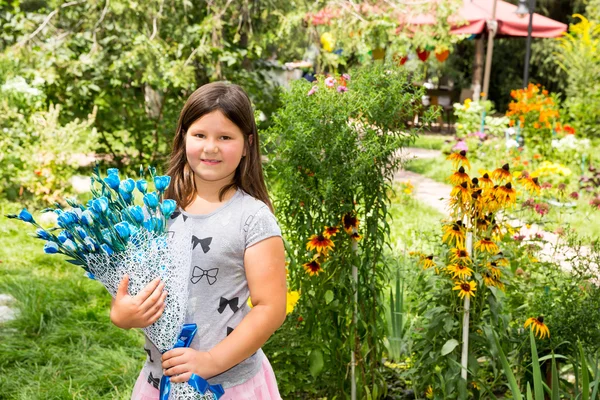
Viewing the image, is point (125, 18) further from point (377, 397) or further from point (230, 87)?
point (230, 87)

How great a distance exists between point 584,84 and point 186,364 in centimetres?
1070

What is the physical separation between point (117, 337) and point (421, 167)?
688 cm

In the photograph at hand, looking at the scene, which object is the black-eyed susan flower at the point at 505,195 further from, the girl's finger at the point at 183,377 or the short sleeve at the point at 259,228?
the girl's finger at the point at 183,377

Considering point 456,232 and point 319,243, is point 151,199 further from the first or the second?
point 456,232

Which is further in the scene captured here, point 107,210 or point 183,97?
point 183,97

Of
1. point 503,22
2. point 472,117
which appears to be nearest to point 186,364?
point 472,117

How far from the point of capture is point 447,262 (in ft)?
9.19

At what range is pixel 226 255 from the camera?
1.69 meters

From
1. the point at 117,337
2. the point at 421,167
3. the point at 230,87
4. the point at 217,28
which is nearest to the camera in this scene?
the point at 230,87

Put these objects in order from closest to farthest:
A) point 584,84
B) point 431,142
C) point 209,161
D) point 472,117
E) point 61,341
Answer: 1. point 209,161
2. point 61,341
3. point 472,117
4. point 584,84
5. point 431,142

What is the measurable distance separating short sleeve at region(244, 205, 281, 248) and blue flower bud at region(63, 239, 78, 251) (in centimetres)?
41

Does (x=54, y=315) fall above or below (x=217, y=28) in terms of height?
below

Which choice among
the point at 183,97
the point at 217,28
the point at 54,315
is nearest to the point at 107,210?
the point at 54,315

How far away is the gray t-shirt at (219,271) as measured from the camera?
1.69 metres
